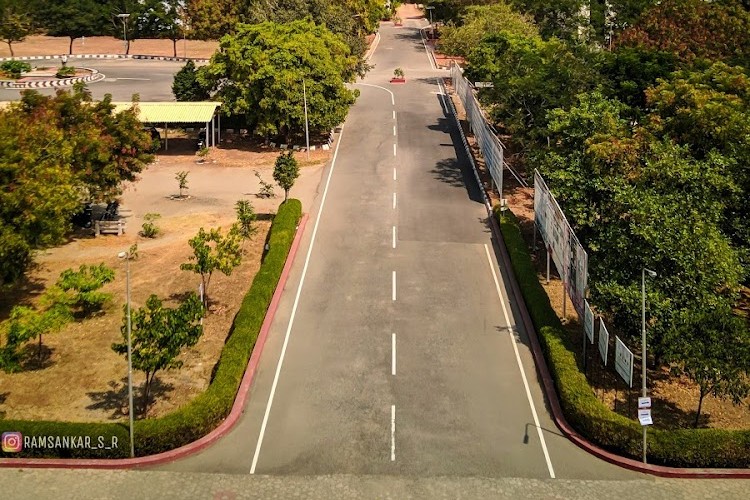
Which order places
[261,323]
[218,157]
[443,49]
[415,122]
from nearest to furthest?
1. [261,323]
2. [218,157]
3. [415,122]
4. [443,49]

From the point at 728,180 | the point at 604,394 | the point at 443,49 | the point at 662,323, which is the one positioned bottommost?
the point at 604,394

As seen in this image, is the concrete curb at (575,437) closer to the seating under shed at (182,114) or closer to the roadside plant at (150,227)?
the roadside plant at (150,227)

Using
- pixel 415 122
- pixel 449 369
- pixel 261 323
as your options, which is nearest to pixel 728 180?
pixel 449 369

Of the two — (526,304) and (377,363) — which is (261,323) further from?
(526,304)

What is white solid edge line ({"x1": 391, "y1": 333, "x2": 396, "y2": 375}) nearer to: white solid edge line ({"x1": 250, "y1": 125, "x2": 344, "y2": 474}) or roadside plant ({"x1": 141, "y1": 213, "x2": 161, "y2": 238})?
white solid edge line ({"x1": 250, "y1": 125, "x2": 344, "y2": 474})

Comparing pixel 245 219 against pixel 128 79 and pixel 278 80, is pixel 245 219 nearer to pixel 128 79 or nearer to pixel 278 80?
pixel 278 80

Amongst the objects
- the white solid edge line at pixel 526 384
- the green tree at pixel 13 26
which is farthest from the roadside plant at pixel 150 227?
the green tree at pixel 13 26

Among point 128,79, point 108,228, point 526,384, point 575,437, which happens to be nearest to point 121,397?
point 526,384

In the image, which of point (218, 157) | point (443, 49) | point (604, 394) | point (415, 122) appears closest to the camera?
point (604, 394)
